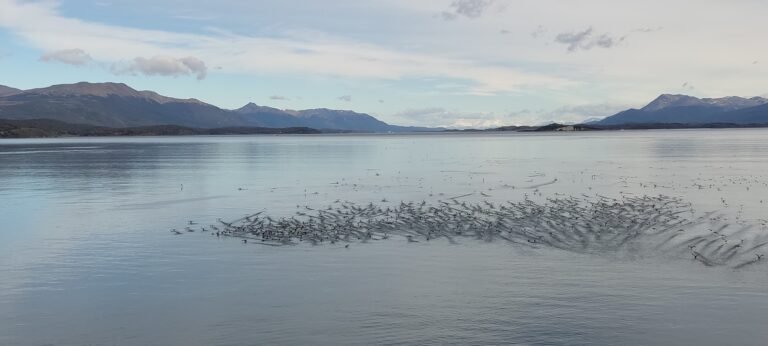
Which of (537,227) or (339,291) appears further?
(537,227)

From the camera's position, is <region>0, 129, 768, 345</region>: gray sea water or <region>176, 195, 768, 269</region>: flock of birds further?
<region>176, 195, 768, 269</region>: flock of birds

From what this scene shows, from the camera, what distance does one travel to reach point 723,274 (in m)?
19.5

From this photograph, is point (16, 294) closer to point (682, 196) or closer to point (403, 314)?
point (403, 314)

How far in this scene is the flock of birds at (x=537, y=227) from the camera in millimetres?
23703

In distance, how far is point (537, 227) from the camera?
28.1m

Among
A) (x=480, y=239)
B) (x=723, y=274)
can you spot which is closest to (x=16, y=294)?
(x=480, y=239)

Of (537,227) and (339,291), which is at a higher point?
(537,227)

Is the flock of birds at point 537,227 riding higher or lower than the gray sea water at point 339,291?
higher

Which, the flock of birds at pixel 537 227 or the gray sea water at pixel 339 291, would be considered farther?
the flock of birds at pixel 537 227

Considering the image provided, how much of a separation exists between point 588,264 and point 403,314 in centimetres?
807

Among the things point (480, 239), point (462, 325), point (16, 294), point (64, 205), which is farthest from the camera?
point (64, 205)

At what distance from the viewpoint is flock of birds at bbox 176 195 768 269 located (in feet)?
77.8

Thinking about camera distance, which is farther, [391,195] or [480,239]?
[391,195]

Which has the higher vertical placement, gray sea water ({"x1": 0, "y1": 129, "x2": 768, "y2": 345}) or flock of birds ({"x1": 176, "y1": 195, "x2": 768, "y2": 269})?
flock of birds ({"x1": 176, "y1": 195, "x2": 768, "y2": 269})
